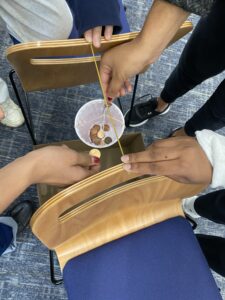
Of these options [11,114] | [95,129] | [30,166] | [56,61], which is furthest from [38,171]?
[11,114]

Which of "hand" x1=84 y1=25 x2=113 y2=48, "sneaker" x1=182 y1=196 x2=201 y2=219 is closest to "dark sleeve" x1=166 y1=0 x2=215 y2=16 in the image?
"hand" x1=84 y1=25 x2=113 y2=48

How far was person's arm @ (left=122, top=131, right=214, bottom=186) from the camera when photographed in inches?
26.4

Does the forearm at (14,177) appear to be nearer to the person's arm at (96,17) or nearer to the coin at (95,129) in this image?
the person's arm at (96,17)

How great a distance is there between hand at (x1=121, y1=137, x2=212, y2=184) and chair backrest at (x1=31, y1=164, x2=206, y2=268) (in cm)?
2

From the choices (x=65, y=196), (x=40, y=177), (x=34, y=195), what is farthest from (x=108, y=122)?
(x=65, y=196)

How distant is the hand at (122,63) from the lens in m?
0.76

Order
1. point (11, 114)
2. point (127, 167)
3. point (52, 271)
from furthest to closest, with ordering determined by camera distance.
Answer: point (11, 114) → point (52, 271) → point (127, 167)

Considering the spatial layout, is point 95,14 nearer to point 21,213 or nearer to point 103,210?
point 103,210

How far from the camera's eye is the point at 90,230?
2.90ft

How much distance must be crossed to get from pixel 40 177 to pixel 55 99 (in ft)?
Result: 2.57

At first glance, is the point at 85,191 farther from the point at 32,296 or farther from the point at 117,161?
the point at 32,296

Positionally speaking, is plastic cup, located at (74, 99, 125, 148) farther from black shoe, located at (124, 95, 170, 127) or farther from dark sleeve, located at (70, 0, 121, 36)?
dark sleeve, located at (70, 0, 121, 36)

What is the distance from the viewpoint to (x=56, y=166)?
0.71 meters

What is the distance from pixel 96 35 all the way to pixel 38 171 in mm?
360
